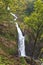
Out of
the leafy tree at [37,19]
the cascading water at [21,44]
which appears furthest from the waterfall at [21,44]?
the leafy tree at [37,19]

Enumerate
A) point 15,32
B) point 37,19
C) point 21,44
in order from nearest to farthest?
1. point 37,19
2. point 21,44
3. point 15,32

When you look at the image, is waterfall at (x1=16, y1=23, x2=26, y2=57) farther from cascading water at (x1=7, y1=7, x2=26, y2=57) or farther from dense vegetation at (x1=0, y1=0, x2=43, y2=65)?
dense vegetation at (x1=0, y1=0, x2=43, y2=65)

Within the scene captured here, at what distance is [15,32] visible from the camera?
148 feet

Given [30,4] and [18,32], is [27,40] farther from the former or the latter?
[30,4]

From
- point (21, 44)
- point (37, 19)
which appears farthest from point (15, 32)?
point (37, 19)

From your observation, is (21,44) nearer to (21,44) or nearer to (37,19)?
(21,44)

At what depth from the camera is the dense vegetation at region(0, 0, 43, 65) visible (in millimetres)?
28469

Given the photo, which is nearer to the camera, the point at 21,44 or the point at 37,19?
the point at 37,19

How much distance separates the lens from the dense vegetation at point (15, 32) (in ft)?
93.4

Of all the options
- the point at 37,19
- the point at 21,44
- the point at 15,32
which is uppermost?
the point at 37,19

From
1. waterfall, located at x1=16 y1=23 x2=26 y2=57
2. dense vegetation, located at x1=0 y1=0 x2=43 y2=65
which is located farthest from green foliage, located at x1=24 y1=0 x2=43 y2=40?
waterfall, located at x1=16 y1=23 x2=26 y2=57

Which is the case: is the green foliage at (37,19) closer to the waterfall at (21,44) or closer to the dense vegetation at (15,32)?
the dense vegetation at (15,32)

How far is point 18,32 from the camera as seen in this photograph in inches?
1788

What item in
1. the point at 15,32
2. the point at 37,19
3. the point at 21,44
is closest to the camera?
the point at 37,19
